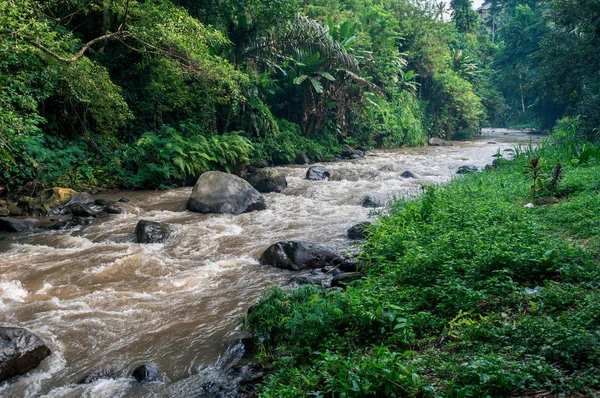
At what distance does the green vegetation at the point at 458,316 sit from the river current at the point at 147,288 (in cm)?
85

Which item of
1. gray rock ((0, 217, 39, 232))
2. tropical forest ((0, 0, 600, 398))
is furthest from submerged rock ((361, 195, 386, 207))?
gray rock ((0, 217, 39, 232))

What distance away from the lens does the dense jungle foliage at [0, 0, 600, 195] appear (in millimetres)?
9977

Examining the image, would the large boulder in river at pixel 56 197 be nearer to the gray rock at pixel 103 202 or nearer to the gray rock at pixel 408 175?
the gray rock at pixel 103 202

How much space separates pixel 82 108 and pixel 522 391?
45.7 feet

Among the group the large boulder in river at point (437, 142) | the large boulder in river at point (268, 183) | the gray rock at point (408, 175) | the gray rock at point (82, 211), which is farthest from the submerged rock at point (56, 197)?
the large boulder in river at point (437, 142)

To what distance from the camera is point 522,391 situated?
258 centimetres

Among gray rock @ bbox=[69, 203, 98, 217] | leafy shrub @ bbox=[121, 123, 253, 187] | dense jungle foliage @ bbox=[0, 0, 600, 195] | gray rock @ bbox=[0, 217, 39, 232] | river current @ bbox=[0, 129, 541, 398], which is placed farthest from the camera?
leafy shrub @ bbox=[121, 123, 253, 187]

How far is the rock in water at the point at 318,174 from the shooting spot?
15531 mm

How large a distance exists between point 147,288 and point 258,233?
3.24 metres

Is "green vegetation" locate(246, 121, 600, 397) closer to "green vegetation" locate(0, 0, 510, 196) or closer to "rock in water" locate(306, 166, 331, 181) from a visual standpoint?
"green vegetation" locate(0, 0, 510, 196)

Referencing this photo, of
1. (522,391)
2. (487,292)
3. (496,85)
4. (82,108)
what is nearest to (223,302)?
(487,292)

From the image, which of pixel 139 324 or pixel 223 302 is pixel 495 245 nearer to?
pixel 223 302

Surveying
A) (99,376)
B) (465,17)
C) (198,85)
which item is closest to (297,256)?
(99,376)

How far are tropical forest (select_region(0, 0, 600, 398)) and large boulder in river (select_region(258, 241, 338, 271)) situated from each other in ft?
0.11
